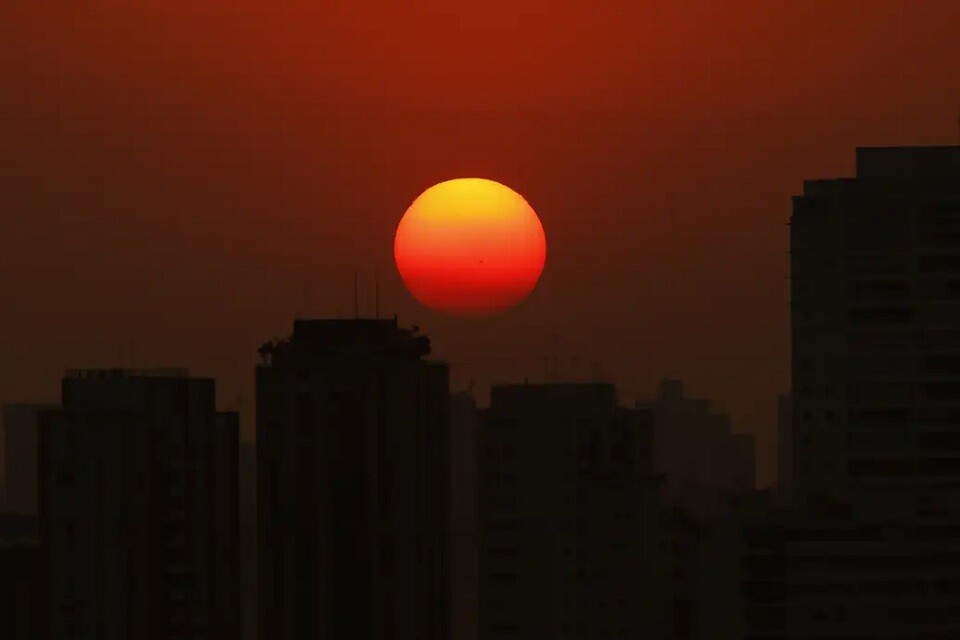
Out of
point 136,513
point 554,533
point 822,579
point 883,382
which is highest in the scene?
point 883,382

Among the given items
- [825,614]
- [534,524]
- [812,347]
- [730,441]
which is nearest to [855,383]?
[812,347]

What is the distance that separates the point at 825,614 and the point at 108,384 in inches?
1292

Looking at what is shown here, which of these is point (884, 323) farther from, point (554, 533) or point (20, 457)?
point (20, 457)

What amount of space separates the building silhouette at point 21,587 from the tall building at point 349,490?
40.8 ft

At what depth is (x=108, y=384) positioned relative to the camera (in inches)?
3681

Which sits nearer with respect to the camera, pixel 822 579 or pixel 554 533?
pixel 822 579

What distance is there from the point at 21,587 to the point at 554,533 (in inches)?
933

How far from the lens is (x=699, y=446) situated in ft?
551

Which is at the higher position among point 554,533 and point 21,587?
point 554,533

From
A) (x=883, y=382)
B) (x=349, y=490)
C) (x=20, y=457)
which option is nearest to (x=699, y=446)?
(x=20, y=457)

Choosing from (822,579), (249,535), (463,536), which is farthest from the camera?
(463,536)

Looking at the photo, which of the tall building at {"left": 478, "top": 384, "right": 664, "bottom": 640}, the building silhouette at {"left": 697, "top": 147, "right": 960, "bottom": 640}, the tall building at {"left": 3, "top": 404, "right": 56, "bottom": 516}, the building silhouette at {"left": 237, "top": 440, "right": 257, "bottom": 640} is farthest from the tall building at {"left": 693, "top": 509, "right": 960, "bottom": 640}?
the tall building at {"left": 3, "top": 404, "right": 56, "bottom": 516}

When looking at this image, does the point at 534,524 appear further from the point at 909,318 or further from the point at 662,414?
the point at 662,414

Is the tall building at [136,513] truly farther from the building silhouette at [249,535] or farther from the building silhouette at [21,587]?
the building silhouette at [249,535]
